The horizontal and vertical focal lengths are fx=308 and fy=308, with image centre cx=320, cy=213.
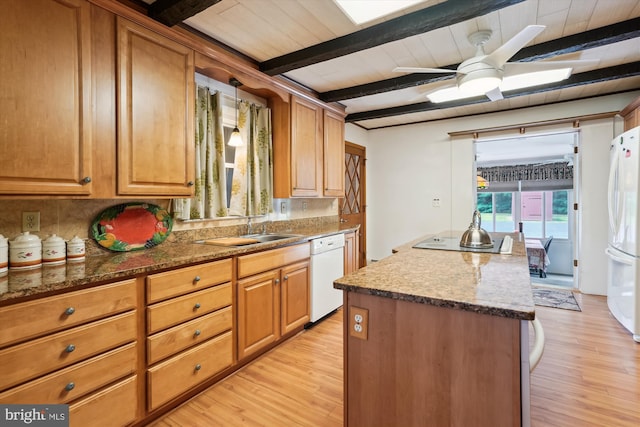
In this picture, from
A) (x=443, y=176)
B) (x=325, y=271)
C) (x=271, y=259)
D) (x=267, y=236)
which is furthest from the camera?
(x=443, y=176)

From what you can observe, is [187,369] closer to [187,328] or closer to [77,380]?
[187,328]

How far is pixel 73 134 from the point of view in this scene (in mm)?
1557

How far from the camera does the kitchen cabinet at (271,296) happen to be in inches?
87.7

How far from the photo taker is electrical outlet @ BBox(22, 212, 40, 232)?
1.65 metres

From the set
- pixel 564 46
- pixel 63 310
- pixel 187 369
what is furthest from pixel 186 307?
pixel 564 46

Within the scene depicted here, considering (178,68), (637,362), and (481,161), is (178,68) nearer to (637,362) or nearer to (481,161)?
(637,362)

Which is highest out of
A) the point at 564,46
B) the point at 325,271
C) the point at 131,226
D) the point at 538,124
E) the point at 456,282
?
the point at 564,46

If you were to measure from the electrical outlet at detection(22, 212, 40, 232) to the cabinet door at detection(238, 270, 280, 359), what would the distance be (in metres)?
1.18

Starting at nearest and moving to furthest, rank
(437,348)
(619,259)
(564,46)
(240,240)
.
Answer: (437,348) < (564,46) < (240,240) < (619,259)

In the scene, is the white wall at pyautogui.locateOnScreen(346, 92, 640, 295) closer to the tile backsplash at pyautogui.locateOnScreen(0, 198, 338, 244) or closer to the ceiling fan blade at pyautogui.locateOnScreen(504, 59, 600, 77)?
the ceiling fan blade at pyautogui.locateOnScreen(504, 59, 600, 77)

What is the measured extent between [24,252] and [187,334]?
90cm

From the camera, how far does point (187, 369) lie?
72.2 inches

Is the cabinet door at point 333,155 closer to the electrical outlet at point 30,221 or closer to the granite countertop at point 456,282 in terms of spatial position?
the granite countertop at point 456,282

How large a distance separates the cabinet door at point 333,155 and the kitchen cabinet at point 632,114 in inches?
117
